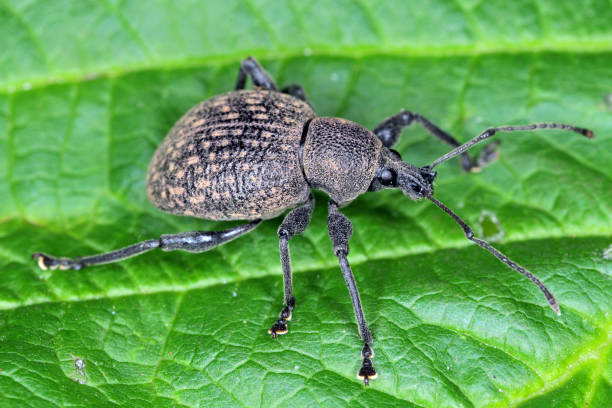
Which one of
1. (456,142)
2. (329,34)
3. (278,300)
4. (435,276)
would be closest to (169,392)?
(278,300)

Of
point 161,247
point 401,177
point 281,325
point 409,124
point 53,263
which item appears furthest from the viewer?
point 409,124

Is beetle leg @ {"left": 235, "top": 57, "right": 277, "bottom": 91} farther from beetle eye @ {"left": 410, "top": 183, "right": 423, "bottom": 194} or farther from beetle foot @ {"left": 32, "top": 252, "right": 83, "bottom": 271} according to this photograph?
beetle foot @ {"left": 32, "top": 252, "right": 83, "bottom": 271}

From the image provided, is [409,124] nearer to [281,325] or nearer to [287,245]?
[287,245]

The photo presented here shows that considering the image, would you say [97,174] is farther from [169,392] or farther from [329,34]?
[329,34]

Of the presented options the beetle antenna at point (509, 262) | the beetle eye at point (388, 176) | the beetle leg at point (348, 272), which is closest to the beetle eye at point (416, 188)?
the beetle eye at point (388, 176)

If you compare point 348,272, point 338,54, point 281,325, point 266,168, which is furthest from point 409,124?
point 281,325

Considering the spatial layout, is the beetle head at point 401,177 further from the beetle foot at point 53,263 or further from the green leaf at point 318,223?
the beetle foot at point 53,263
